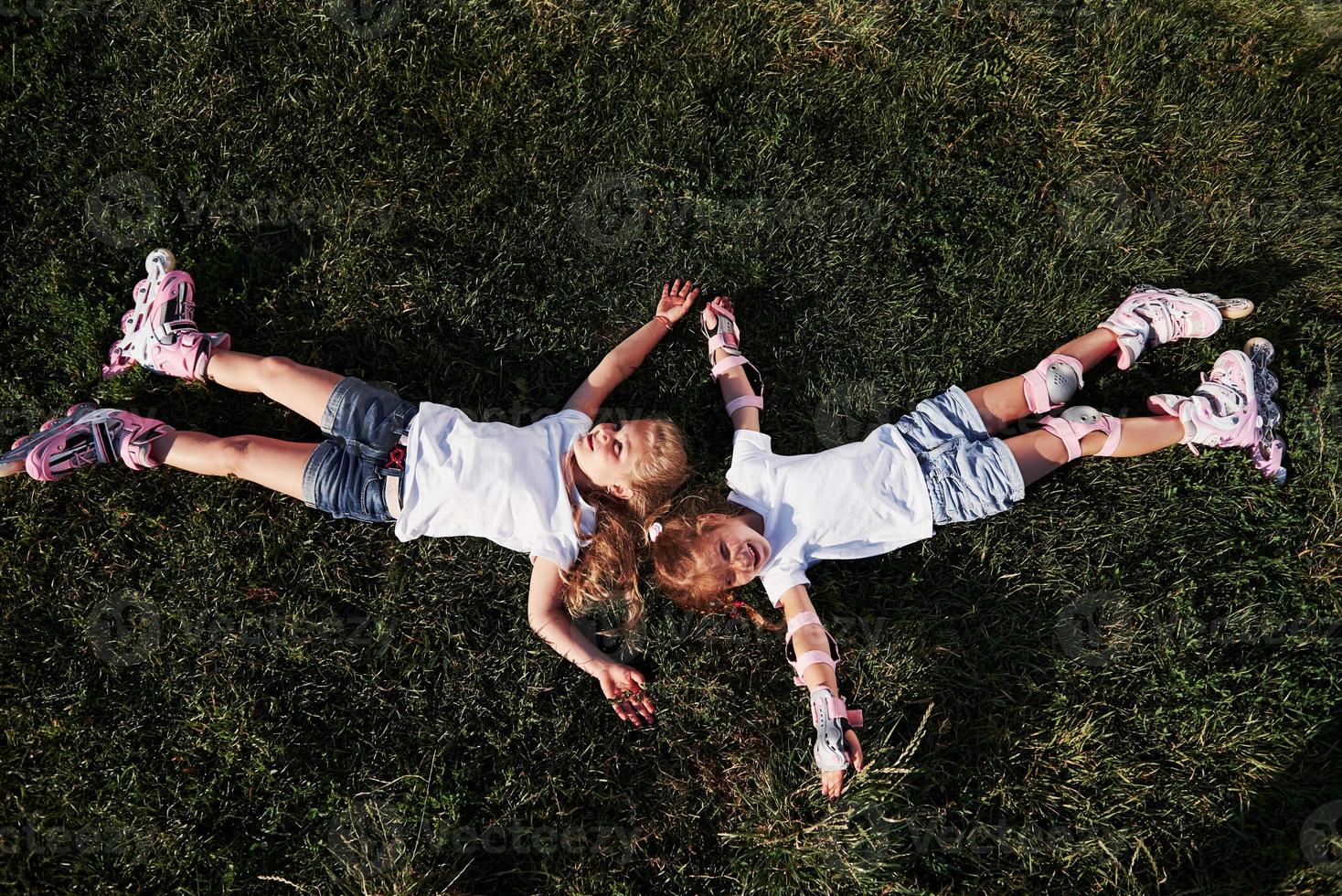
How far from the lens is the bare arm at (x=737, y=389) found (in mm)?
4020

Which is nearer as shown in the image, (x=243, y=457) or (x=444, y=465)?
(x=444, y=465)

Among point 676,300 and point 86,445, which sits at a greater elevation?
point 86,445

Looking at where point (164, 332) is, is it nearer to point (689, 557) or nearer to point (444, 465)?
point (444, 465)

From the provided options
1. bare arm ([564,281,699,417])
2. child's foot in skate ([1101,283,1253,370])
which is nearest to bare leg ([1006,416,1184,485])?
child's foot in skate ([1101,283,1253,370])

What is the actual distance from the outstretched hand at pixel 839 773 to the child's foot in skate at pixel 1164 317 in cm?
248

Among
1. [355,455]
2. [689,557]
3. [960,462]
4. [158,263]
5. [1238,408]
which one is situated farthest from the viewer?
[1238,408]

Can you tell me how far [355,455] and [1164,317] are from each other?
4303mm

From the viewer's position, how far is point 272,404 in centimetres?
414

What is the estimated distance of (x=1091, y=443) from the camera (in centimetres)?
404

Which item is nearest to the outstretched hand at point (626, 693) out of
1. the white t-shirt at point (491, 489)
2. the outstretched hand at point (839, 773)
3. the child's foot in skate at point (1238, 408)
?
the white t-shirt at point (491, 489)

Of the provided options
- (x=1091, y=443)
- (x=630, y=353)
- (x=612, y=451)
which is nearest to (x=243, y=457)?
(x=612, y=451)

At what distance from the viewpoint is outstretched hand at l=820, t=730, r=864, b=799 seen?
11.8ft

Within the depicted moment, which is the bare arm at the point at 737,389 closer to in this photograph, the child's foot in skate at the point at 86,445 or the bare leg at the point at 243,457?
the bare leg at the point at 243,457

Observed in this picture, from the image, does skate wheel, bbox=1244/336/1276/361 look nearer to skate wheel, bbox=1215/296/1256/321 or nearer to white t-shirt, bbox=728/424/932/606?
skate wheel, bbox=1215/296/1256/321
